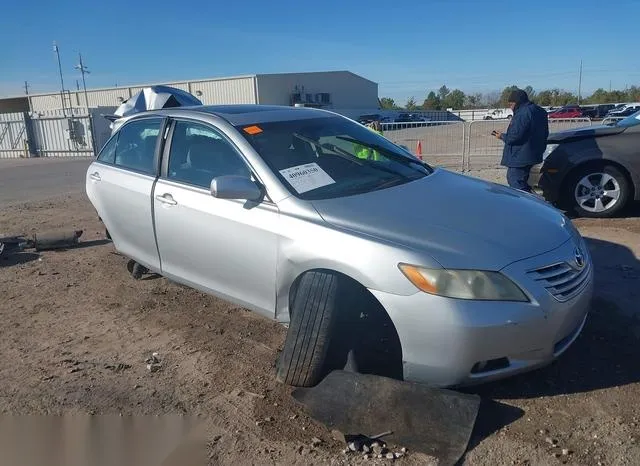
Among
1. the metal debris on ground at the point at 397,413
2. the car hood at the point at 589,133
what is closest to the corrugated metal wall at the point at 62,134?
the car hood at the point at 589,133

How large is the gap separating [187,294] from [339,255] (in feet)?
8.20

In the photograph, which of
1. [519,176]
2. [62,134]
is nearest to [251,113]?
[519,176]

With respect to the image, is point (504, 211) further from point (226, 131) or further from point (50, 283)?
point (50, 283)

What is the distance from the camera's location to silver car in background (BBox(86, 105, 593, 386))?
9.02 feet

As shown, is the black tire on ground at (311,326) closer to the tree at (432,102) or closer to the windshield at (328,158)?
the windshield at (328,158)

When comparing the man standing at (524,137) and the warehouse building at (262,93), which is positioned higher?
the warehouse building at (262,93)

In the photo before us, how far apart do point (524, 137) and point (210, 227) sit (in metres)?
4.86

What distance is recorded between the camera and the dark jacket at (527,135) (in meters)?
6.86

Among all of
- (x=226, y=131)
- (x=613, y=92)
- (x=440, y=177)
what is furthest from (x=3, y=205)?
(x=613, y=92)

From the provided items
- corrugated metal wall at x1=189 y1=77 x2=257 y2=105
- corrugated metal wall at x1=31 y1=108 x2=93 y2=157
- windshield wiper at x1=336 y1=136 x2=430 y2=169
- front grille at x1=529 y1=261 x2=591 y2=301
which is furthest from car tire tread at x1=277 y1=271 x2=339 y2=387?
corrugated metal wall at x1=189 y1=77 x2=257 y2=105

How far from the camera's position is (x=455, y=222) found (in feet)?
10.2

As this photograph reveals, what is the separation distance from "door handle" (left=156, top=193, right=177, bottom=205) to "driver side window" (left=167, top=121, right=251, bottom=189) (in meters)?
0.15

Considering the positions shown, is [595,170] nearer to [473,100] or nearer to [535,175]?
[535,175]

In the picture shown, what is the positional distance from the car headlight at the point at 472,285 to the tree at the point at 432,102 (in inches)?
3844
